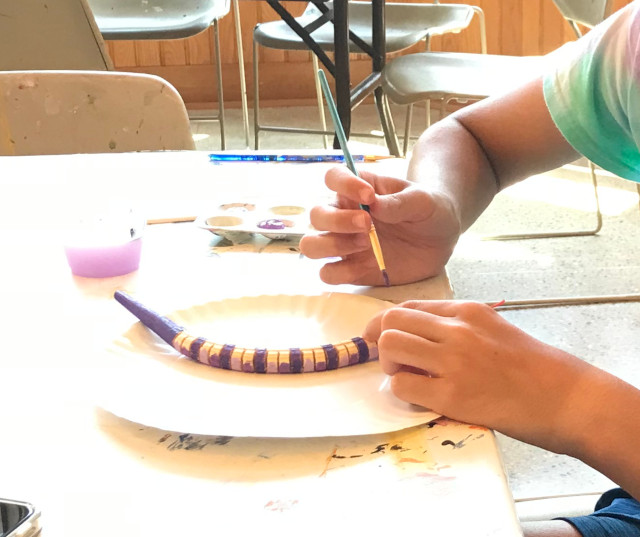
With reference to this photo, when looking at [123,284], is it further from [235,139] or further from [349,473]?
[235,139]

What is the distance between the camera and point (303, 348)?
52 centimetres

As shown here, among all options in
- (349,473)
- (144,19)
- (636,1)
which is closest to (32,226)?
(349,473)

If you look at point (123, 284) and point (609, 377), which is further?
point (123, 284)

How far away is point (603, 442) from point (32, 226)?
1.94 feet

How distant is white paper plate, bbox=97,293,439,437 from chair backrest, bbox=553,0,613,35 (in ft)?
5.45

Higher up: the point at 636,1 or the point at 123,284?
the point at 636,1

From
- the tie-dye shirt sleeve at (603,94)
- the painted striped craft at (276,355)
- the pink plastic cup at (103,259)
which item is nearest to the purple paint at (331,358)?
the painted striped craft at (276,355)

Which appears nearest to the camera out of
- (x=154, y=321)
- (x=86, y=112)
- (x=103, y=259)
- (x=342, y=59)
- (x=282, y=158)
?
(x=154, y=321)

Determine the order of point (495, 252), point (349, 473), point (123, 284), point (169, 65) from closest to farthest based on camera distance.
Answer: point (349, 473) → point (123, 284) → point (495, 252) → point (169, 65)

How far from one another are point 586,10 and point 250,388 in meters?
1.89

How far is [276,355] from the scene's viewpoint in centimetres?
51

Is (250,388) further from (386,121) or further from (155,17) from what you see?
(155,17)

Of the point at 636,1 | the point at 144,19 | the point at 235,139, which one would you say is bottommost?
the point at 235,139

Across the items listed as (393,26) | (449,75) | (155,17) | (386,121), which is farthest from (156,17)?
(449,75)
